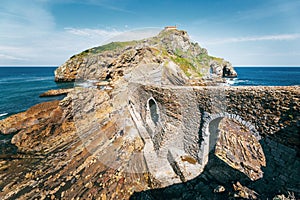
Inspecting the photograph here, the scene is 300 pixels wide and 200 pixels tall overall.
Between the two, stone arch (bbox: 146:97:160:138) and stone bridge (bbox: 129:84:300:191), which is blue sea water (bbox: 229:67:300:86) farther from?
stone bridge (bbox: 129:84:300:191)

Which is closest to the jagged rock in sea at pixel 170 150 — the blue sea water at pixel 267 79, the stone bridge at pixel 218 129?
the stone bridge at pixel 218 129

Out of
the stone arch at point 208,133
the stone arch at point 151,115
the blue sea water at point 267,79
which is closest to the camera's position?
the stone arch at point 208,133

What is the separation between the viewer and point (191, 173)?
7.41m

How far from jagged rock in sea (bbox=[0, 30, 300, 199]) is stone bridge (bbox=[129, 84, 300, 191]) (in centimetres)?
3

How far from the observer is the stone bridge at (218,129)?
4.66 m

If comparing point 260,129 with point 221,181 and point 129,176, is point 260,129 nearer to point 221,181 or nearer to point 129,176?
point 221,181

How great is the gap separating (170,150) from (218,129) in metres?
2.85

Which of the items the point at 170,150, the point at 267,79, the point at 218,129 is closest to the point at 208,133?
the point at 218,129

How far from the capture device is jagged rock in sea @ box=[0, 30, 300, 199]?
493 centimetres

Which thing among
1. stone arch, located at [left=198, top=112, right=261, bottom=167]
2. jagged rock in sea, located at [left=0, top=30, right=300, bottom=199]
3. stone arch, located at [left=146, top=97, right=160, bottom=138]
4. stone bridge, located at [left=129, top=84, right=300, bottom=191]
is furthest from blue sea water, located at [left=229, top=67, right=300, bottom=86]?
stone arch, located at [left=198, top=112, right=261, bottom=167]

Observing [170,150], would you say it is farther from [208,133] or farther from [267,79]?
[267,79]

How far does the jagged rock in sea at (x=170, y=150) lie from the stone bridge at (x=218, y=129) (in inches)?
1.1

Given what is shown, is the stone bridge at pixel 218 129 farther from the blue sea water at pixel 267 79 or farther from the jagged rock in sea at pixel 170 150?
the blue sea water at pixel 267 79

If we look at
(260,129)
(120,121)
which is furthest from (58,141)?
(260,129)
